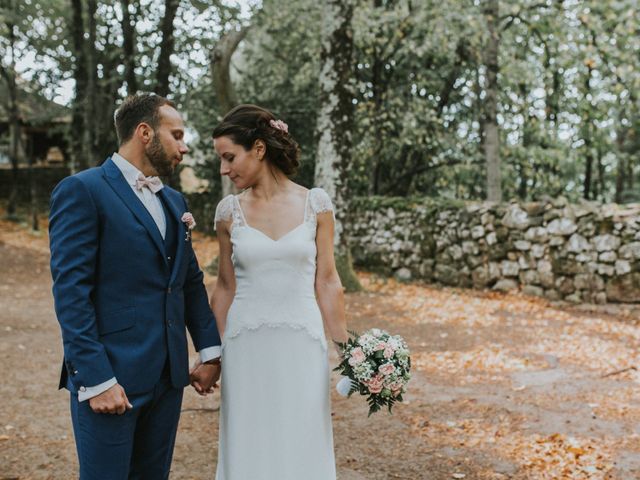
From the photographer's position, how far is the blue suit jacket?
98.2 inches

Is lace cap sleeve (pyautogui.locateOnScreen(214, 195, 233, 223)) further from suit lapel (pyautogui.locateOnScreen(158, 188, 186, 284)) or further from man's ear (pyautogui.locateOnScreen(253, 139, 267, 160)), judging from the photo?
suit lapel (pyautogui.locateOnScreen(158, 188, 186, 284))

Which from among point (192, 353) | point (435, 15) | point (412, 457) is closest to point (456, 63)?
point (435, 15)

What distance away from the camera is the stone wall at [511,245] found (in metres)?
11.3

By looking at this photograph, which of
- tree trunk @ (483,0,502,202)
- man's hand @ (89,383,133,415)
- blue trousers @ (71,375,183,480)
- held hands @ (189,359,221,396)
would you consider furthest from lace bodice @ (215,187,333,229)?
tree trunk @ (483,0,502,202)

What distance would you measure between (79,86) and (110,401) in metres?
17.5

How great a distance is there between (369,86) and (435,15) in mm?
5035

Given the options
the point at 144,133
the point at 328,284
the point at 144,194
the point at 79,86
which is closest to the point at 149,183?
the point at 144,194

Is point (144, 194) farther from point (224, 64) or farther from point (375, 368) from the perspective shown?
point (224, 64)

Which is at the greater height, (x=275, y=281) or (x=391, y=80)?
(x=391, y=80)

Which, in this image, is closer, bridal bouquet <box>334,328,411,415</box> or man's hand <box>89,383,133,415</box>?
man's hand <box>89,383,133,415</box>

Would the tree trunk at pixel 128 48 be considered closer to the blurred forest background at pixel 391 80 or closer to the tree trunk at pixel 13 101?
the blurred forest background at pixel 391 80

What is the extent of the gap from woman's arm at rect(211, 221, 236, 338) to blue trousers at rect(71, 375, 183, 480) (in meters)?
0.59

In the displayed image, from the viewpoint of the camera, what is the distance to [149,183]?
280 centimetres

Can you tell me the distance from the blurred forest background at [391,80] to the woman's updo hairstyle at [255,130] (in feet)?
29.6
